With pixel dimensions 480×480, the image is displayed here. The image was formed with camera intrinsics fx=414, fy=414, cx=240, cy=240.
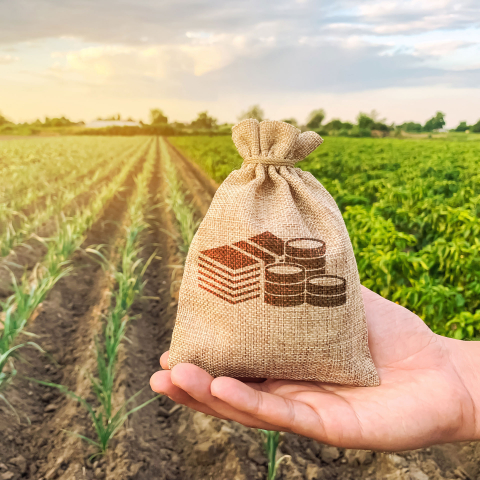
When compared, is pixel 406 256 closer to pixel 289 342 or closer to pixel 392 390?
pixel 392 390

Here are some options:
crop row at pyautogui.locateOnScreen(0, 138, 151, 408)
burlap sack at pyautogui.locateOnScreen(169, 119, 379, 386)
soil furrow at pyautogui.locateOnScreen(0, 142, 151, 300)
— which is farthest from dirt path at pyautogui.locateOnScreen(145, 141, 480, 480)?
soil furrow at pyautogui.locateOnScreen(0, 142, 151, 300)

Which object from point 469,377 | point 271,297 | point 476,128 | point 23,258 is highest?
point 476,128

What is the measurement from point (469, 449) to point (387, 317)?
4.20ft

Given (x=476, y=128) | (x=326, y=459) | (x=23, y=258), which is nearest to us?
(x=326, y=459)

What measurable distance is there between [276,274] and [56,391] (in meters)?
2.07

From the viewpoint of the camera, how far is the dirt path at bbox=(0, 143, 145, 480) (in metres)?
2.06

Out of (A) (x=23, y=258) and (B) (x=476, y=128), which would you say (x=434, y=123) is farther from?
(A) (x=23, y=258)

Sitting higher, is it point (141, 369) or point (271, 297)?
point (271, 297)

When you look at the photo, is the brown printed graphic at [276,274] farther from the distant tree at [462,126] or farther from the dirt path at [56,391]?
the distant tree at [462,126]

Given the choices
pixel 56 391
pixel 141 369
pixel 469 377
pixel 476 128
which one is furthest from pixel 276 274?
pixel 476 128

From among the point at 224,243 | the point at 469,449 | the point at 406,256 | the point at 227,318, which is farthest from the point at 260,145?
the point at 469,449

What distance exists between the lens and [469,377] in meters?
1.46

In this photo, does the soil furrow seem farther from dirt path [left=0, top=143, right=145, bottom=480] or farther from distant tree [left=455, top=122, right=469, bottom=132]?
distant tree [left=455, top=122, right=469, bottom=132]

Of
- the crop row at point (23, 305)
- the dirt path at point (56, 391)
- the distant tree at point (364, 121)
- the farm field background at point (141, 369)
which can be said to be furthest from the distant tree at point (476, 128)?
the dirt path at point (56, 391)
